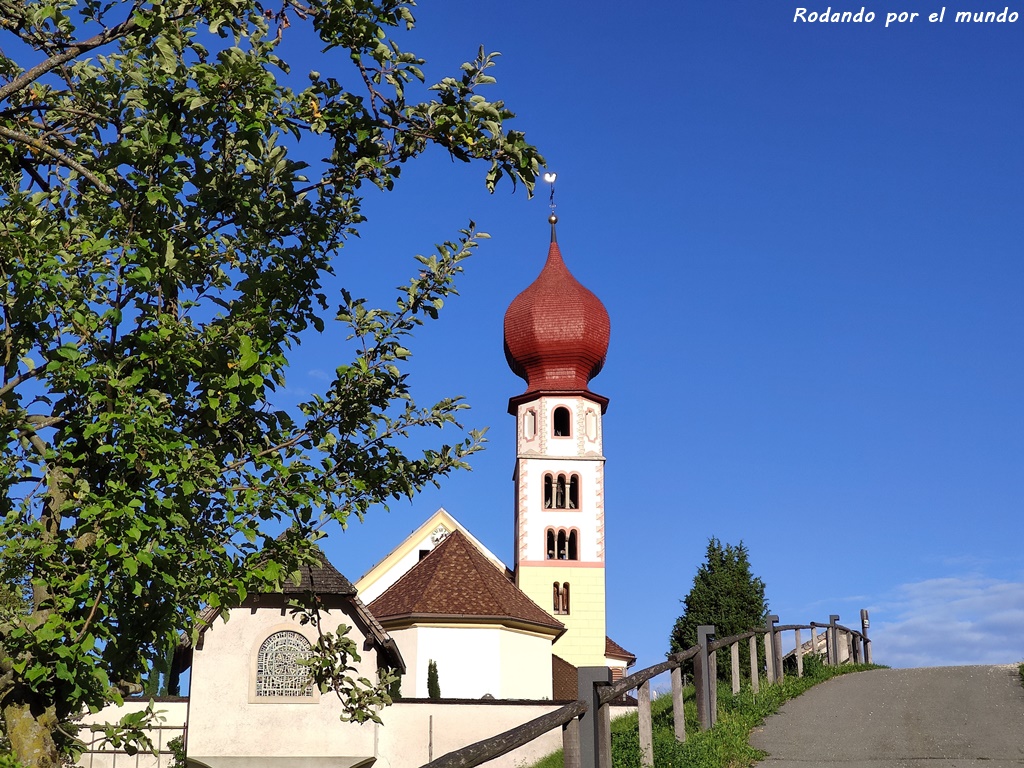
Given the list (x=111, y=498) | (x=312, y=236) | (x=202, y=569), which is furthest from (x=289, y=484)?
(x=312, y=236)

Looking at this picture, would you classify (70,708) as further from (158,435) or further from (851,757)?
(851,757)

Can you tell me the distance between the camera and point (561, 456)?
4622cm

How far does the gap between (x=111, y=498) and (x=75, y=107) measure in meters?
2.41

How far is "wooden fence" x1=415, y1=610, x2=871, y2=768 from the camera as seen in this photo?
521 centimetres

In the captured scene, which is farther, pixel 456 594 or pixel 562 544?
pixel 562 544

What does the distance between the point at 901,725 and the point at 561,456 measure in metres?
34.2

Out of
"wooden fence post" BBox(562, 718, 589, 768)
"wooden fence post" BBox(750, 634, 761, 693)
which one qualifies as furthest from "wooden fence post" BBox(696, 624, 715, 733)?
"wooden fence post" BBox(562, 718, 589, 768)

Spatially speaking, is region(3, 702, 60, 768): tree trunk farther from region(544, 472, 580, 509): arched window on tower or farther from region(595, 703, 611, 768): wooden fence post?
region(544, 472, 580, 509): arched window on tower

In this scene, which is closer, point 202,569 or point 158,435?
point 158,435

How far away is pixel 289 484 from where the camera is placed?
590 cm

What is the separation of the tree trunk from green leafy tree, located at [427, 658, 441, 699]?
2603 cm

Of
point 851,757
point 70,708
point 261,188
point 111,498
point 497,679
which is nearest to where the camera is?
point 111,498

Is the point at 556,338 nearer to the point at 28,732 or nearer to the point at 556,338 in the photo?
the point at 556,338

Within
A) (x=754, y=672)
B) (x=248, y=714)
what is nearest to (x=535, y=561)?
(x=248, y=714)
